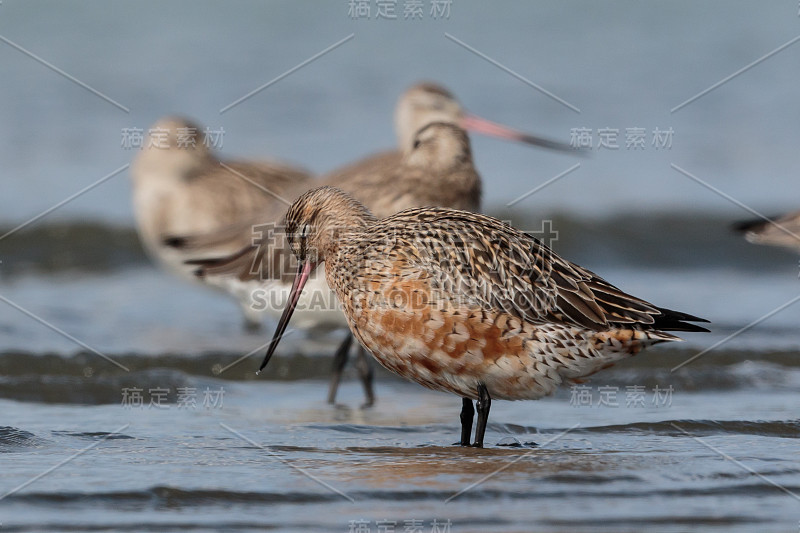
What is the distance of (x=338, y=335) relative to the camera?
10.4 metres

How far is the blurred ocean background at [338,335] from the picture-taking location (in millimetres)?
5383

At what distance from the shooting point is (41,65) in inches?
679

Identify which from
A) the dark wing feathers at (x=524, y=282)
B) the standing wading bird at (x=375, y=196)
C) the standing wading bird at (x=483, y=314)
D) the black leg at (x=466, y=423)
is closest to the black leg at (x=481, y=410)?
the standing wading bird at (x=483, y=314)

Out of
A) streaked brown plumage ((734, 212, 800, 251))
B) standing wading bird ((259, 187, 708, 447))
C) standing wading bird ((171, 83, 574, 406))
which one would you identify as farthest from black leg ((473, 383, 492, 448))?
streaked brown plumage ((734, 212, 800, 251))

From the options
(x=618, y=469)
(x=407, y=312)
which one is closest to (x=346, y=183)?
(x=407, y=312)

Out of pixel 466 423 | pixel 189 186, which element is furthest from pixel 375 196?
pixel 189 186

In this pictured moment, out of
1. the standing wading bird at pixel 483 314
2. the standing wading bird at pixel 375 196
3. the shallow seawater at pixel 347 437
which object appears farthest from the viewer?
the standing wading bird at pixel 375 196

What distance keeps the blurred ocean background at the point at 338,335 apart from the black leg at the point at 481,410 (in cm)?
9

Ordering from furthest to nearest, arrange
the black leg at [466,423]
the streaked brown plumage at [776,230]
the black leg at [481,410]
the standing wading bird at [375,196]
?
the streaked brown plumage at [776,230] → the standing wading bird at [375,196] → the black leg at [466,423] → the black leg at [481,410]

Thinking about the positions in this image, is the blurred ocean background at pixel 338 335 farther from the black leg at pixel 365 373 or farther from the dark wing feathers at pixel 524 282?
the dark wing feathers at pixel 524 282

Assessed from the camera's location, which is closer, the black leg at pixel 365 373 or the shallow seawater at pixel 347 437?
the shallow seawater at pixel 347 437

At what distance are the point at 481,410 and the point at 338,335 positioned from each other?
175 inches

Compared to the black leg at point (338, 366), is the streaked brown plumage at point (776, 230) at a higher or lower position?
higher

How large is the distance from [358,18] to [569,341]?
45.5 ft
